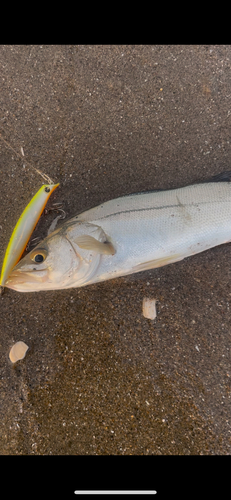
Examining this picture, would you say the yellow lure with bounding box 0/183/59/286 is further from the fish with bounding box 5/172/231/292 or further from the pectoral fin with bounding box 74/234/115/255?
the pectoral fin with bounding box 74/234/115/255

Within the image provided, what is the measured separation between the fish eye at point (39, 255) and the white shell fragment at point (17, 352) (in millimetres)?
774

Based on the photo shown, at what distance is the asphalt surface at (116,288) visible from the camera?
1.90 meters

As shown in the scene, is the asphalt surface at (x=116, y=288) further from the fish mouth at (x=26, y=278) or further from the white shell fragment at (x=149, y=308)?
the fish mouth at (x=26, y=278)

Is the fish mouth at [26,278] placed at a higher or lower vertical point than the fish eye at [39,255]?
lower

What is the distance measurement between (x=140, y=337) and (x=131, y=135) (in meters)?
1.68

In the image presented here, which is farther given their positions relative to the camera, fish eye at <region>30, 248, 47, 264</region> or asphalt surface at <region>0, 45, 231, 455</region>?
asphalt surface at <region>0, 45, 231, 455</region>

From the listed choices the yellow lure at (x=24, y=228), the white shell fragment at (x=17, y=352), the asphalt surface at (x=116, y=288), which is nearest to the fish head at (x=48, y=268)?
the yellow lure at (x=24, y=228)

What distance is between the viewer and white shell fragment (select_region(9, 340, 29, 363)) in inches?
79.7

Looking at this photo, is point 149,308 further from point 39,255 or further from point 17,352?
point 17,352

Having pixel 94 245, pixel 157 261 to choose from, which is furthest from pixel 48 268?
pixel 157 261

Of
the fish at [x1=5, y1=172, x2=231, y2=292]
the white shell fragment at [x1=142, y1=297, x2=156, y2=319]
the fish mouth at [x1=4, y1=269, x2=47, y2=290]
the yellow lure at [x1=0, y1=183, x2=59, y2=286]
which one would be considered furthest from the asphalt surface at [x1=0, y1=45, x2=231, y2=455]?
the fish mouth at [x1=4, y1=269, x2=47, y2=290]

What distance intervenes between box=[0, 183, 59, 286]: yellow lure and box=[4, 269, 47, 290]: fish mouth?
296 millimetres

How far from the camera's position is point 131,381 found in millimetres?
1941

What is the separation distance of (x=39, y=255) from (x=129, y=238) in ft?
2.07
